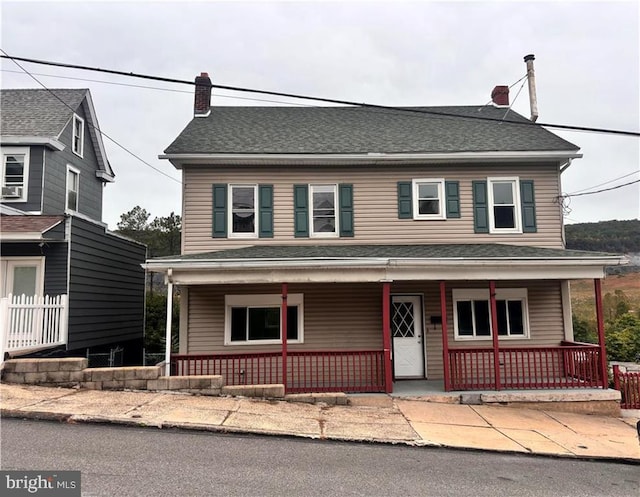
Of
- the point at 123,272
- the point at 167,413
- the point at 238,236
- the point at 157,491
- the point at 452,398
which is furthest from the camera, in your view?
the point at 123,272

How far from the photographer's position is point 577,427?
814cm

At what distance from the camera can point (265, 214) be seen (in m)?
11.5

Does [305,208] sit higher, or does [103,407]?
[305,208]

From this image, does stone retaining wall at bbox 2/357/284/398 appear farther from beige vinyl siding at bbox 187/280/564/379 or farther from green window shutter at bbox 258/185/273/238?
green window shutter at bbox 258/185/273/238

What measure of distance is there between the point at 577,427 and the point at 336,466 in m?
5.15

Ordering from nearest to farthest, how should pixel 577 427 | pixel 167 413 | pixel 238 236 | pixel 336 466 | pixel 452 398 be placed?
pixel 336 466 → pixel 167 413 → pixel 577 427 → pixel 452 398 → pixel 238 236

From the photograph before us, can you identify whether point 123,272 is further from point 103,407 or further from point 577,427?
point 577,427

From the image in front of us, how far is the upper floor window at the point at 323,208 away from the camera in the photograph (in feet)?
38.4

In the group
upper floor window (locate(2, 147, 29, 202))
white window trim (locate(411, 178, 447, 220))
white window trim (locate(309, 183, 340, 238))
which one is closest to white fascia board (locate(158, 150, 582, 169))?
white window trim (locate(411, 178, 447, 220))

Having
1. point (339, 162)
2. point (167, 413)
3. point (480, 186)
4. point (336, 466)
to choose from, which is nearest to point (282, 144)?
point (339, 162)

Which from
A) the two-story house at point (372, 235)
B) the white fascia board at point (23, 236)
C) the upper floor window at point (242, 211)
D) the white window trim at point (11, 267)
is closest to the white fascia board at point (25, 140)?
the white fascia board at point (23, 236)

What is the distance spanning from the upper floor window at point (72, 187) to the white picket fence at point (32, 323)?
151 inches

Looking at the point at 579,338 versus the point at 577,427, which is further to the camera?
the point at 579,338

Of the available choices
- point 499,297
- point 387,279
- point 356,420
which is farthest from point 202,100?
point 356,420
